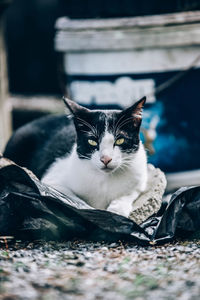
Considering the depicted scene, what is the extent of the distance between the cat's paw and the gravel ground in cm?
18

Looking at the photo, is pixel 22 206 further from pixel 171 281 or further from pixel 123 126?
pixel 171 281

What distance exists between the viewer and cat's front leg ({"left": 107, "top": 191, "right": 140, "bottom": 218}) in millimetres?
2354

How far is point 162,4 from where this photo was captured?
340 cm

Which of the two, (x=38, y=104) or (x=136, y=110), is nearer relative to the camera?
(x=136, y=110)

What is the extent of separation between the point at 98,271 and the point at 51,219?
1.28 feet

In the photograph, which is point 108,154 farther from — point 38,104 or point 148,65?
point 38,104

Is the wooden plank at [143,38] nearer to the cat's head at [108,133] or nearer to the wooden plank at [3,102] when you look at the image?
the cat's head at [108,133]

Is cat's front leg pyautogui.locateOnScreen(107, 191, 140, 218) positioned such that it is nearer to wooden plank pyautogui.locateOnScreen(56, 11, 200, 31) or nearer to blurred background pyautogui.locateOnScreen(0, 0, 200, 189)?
blurred background pyautogui.locateOnScreen(0, 0, 200, 189)

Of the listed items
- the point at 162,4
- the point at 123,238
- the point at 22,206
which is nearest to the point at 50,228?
the point at 22,206

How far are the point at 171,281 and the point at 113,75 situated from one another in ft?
5.87

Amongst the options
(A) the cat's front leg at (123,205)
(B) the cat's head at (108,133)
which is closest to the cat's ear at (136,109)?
(B) the cat's head at (108,133)

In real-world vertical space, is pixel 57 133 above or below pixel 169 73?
below

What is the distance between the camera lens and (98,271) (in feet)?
6.24

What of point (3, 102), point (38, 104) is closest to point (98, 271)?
point (3, 102)
